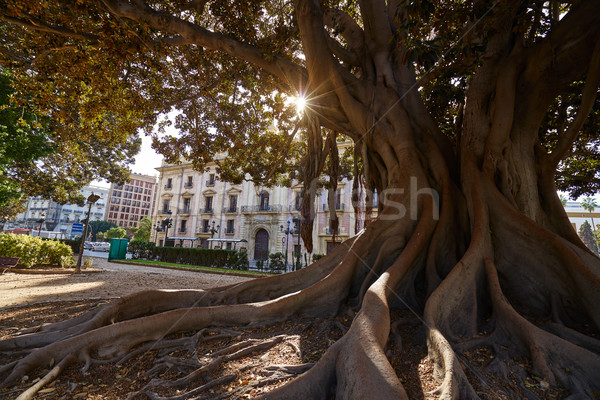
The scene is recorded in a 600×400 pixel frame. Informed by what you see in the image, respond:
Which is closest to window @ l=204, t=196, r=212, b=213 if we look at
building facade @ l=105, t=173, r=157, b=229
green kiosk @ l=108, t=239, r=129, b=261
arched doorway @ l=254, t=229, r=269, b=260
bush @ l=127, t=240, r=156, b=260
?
arched doorway @ l=254, t=229, r=269, b=260

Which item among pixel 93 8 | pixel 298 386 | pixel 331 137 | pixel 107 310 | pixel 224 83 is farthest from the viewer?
pixel 224 83

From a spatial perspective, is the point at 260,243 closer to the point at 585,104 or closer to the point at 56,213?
the point at 585,104

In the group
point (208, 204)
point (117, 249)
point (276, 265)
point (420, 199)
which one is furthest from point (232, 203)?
point (420, 199)

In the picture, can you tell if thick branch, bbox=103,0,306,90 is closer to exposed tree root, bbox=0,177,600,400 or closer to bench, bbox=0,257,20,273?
exposed tree root, bbox=0,177,600,400

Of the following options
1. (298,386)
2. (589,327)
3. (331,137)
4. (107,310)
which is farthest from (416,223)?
(107,310)

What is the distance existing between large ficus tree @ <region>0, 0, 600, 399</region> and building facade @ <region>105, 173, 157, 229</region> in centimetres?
7974

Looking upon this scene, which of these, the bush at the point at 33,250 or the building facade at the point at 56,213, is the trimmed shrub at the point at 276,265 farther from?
the building facade at the point at 56,213

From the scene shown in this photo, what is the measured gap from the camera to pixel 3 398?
2311mm

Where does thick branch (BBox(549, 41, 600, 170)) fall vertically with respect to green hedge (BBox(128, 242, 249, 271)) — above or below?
above

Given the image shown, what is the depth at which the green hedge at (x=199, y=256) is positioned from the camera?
18453 millimetres

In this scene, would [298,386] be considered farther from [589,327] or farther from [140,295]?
[589,327]

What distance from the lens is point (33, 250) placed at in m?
11.4

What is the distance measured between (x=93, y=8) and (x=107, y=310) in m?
4.91

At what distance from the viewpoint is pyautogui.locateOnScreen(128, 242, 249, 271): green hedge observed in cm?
1845
